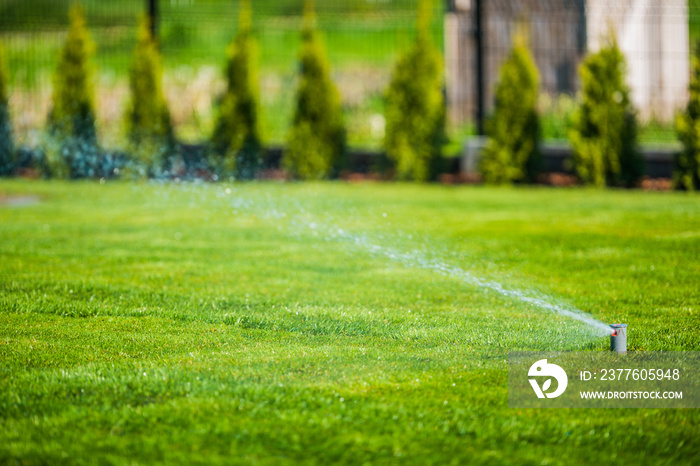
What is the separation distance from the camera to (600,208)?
9.40 metres

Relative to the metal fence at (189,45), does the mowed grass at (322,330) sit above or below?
below

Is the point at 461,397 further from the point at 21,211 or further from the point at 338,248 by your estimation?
the point at 21,211

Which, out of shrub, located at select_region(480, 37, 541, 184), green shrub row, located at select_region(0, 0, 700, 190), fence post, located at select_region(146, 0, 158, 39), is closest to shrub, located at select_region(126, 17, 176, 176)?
green shrub row, located at select_region(0, 0, 700, 190)

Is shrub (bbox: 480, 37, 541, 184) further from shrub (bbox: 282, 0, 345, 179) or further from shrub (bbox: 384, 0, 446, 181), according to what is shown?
shrub (bbox: 282, 0, 345, 179)

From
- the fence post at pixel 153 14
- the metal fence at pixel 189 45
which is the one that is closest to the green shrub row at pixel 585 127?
the metal fence at pixel 189 45

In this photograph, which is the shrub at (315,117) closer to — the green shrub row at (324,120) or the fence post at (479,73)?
the green shrub row at (324,120)

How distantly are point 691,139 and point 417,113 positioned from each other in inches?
152

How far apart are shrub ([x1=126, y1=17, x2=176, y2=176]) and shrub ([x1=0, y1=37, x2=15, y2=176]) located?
207cm

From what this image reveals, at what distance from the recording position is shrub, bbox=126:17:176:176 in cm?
1319

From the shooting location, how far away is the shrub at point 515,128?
39.9 feet

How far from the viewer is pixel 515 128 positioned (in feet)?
39.9

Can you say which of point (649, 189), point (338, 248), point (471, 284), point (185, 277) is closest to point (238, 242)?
point (338, 248)

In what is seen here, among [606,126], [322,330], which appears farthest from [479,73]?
[322,330]

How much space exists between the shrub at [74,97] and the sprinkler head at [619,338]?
10.9 m
